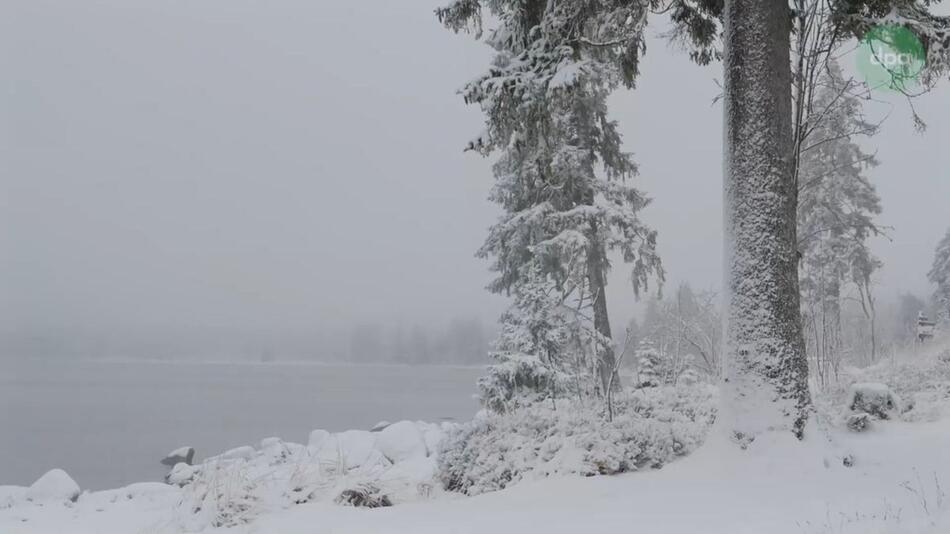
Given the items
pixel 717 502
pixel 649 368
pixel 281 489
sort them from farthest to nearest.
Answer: pixel 649 368 → pixel 281 489 → pixel 717 502

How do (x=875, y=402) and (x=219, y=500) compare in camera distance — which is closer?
(x=219, y=500)

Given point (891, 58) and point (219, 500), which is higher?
point (891, 58)

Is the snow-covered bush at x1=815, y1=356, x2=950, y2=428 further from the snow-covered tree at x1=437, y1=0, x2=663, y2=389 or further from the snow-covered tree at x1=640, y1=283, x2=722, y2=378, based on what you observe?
the snow-covered tree at x1=437, y1=0, x2=663, y2=389

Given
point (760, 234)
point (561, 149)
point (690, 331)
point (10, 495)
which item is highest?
point (561, 149)

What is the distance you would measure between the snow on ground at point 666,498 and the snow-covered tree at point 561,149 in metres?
2.50

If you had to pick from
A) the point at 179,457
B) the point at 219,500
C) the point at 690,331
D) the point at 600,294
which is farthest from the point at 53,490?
the point at 179,457

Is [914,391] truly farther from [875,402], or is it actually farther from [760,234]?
[760,234]

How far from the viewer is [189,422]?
3488cm

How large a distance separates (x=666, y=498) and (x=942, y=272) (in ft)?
118

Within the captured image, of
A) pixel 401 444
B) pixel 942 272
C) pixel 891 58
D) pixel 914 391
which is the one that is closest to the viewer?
pixel 891 58

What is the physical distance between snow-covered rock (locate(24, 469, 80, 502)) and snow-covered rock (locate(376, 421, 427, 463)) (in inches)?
215

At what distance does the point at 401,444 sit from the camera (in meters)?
12.3

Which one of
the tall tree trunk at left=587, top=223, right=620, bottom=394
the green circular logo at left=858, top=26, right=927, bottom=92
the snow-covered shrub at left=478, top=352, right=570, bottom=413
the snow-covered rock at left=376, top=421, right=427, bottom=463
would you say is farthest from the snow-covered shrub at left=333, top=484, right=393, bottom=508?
the tall tree trunk at left=587, top=223, right=620, bottom=394

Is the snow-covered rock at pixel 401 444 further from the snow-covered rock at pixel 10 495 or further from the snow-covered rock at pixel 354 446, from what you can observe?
the snow-covered rock at pixel 10 495
